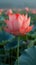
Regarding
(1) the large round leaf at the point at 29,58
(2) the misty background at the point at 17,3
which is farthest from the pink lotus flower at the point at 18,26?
(2) the misty background at the point at 17,3

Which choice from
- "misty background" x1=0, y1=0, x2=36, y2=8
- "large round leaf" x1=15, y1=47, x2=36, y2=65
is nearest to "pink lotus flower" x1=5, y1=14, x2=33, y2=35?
"large round leaf" x1=15, y1=47, x2=36, y2=65

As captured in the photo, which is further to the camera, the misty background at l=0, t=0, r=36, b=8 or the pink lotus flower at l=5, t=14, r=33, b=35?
the misty background at l=0, t=0, r=36, b=8

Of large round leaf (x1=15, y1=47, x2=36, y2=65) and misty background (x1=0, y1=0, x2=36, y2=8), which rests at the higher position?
misty background (x1=0, y1=0, x2=36, y2=8)

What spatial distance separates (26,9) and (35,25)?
138 millimetres

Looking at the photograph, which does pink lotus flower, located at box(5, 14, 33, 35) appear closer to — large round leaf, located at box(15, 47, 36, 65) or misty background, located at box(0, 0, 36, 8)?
large round leaf, located at box(15, 47, 36, 65)

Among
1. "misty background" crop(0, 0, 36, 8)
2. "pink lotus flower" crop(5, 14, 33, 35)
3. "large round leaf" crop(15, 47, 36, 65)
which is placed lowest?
"large round leaf" crop(15, 47, 36, 65)

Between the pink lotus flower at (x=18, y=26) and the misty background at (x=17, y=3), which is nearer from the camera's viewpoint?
the pink lotus flower at (x=18, y=26)

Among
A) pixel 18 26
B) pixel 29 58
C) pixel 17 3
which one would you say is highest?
pixel 17 3

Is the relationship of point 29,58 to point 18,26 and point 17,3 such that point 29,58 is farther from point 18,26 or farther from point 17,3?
point 17,3

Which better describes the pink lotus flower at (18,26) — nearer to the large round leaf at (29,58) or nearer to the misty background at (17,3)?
the large round leaf at (29,58)

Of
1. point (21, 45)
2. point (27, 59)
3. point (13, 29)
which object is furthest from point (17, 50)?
point (13, 29)

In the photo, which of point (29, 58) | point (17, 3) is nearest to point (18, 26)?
point (29, 58)

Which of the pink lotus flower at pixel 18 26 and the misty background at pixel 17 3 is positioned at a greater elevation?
the misty background at pixel 17 3

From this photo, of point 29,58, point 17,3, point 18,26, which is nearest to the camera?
point 18,26
